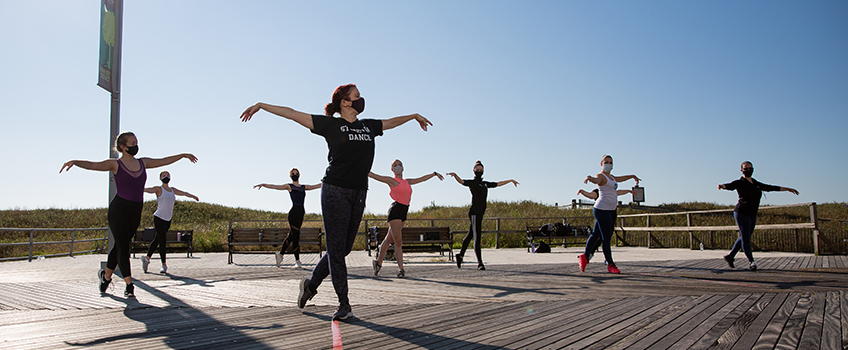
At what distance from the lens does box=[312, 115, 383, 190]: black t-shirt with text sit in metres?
3.54

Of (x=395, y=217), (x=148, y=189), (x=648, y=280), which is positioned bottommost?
(x=648, y=280)

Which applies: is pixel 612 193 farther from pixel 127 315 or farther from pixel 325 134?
pixel 127 315

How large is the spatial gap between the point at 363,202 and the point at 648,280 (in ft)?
14.0

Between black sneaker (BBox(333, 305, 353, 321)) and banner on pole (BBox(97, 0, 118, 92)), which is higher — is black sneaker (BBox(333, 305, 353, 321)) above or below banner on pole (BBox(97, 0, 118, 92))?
below

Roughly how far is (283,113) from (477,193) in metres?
5.20

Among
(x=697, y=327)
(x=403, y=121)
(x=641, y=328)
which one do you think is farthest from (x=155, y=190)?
(x=697, y=327)

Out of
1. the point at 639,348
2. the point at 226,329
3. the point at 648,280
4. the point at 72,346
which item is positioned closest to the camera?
the point at 639,348

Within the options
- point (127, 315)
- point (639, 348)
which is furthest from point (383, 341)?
point (127, 315)

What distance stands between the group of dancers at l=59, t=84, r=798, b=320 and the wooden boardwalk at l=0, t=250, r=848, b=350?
438mm

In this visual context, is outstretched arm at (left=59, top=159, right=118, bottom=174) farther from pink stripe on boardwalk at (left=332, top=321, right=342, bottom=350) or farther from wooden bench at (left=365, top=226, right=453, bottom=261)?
wooden bench at (left=365, top=226, right=453, bottom=261)

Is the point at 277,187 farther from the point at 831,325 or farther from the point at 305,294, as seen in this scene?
the point at 831,325

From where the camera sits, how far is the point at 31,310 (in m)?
4.22

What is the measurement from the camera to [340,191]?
353cm

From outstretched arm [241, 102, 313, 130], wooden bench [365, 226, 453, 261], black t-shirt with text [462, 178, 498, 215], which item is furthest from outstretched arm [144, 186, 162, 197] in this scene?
outstretched arm [241, 102, 313, 130]
